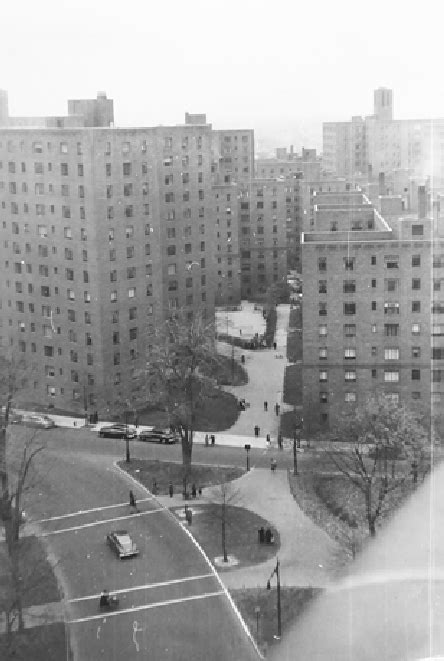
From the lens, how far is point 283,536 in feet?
26.7

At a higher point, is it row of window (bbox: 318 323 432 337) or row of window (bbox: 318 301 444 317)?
row of window (bbox: 318 301 444 317)

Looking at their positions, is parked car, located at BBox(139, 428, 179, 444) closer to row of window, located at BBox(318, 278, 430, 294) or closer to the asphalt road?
the asphalt road

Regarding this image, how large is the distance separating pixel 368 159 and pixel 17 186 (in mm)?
13866

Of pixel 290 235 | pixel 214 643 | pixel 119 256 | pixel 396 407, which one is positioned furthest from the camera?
pixel 290 235

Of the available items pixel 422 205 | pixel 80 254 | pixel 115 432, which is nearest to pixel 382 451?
pixel 115 432

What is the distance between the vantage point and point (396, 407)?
9469mm

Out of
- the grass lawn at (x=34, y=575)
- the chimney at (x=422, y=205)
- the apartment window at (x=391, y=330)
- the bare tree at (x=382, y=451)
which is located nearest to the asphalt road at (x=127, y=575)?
the grass lawn at (x=34, y=575)

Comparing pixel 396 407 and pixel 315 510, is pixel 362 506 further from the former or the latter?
pixel 396 407

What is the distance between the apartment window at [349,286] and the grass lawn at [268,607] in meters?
4.51

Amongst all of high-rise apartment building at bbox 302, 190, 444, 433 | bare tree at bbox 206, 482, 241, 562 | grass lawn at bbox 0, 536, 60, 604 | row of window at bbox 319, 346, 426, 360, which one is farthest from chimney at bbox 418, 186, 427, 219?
grass lawn at bbox 0, 536, 60, 604

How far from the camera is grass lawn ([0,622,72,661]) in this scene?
6.10 m

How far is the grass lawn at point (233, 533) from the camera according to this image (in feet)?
25.5

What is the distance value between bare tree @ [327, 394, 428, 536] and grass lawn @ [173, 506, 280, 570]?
Result: 873mm

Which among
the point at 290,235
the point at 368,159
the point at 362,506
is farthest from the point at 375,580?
the point at 368,159
